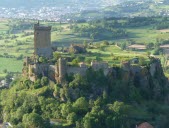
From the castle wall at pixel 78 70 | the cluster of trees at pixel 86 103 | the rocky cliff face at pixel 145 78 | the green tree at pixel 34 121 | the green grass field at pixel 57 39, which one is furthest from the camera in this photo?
the green grass field at pixel 57 39

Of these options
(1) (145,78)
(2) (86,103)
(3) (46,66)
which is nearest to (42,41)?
(3) (46,66)

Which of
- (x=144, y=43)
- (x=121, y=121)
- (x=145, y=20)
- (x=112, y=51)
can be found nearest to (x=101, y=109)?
(x=121, y=121)

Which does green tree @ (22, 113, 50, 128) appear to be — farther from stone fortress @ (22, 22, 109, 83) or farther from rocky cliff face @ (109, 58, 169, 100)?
rocky cliff face @ (109, 58, 169, 100)

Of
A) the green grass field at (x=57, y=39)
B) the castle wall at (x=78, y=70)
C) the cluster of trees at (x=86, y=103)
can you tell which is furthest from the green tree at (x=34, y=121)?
the green grass field at (x=57, y=39)

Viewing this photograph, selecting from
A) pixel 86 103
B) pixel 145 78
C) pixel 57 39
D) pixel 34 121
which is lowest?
pixel 34 121

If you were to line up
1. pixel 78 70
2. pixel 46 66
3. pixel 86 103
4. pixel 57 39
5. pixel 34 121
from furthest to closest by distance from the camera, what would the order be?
pixel 57 39
pixel 46 66
pixel 78 70
pixel 86 103
pixel 34 121

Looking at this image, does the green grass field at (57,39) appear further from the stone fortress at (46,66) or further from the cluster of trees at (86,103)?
the cluster of trees at (86,103)

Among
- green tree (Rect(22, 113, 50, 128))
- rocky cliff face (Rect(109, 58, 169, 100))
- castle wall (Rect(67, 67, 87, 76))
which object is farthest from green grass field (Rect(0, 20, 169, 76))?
green tree (Rect(22, 113, 50, 128))

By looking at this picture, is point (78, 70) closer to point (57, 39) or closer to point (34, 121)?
point (34, 121)

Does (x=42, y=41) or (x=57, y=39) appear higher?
(x=42, y=41)
